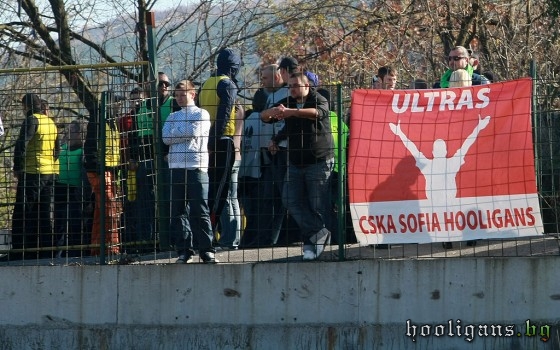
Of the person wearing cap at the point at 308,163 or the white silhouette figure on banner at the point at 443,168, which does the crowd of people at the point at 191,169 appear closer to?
the person wearing cap at the point at 308,163

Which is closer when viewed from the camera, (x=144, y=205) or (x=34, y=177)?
(x=144, y=205)

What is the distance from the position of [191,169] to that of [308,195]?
1045 mm

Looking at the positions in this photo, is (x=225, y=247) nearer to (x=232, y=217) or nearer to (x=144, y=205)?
(x=232, y=217)

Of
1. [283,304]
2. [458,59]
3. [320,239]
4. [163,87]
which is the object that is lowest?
[283,304]

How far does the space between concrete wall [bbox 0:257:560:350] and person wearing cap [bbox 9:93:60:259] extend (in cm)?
73

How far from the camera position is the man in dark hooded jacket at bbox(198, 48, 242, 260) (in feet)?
33.0

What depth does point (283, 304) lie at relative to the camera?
9.44 metres

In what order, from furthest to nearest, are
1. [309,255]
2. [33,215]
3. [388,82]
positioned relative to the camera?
[388,82] < [33,215] < [309,255]

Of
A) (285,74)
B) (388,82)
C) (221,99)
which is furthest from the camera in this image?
(388,82)

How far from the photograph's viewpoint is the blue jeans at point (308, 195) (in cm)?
967

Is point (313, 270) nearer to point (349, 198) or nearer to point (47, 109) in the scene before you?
point (349, 198)

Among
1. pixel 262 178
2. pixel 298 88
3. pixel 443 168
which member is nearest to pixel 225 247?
pixel 262 178

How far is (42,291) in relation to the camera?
9789mm

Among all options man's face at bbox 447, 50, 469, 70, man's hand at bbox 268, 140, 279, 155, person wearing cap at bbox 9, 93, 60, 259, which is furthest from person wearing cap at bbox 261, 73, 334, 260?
person wearing cap at bbox 9, 93, 60, 259
